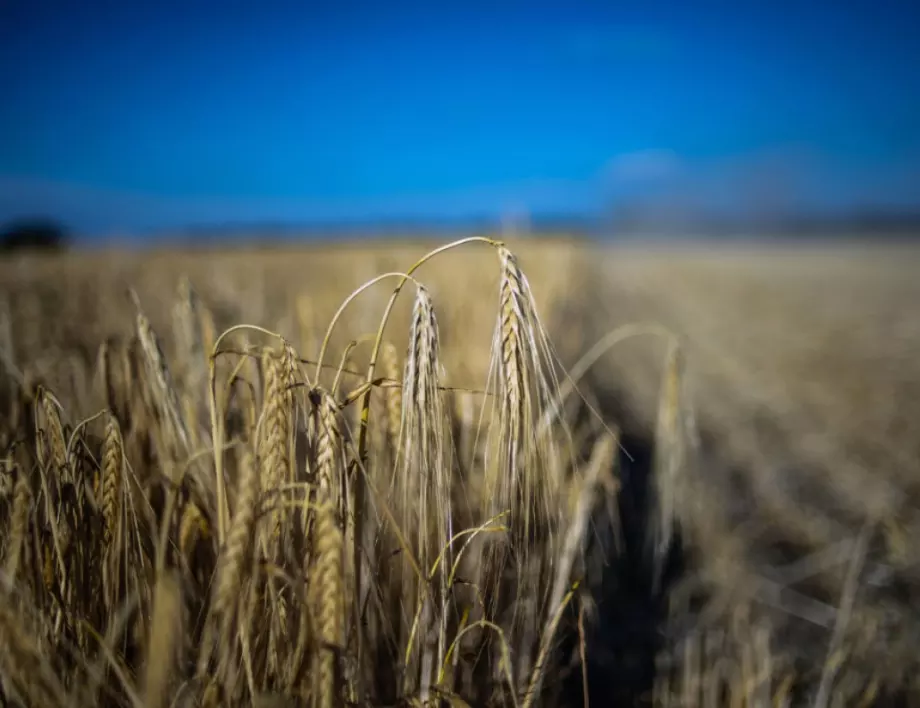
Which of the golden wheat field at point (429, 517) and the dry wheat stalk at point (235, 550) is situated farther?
the golden wheat field at point (429, 517)

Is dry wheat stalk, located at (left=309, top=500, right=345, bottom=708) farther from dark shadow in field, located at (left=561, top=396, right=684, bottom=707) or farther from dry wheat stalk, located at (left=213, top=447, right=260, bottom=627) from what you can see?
dark shadow in field, located at (left=561, top=396, right=684, bottom=707)

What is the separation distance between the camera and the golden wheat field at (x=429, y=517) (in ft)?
2.20

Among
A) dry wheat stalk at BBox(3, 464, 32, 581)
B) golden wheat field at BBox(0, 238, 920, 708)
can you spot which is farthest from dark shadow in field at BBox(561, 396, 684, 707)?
dry wheat stalk at BBox(3, 464, 32, 581)

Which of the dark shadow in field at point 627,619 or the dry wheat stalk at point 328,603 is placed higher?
the dry wheat stalk at point 328,603

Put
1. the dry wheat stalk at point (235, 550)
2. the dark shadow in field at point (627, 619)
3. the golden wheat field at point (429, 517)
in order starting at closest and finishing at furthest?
the dry wheat stalk at point (235, 550) → the golden wheat field at point (429, 517) → the dark shadow in field at point (627, 619)

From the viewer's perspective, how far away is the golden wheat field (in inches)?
26.4

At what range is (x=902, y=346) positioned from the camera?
208 inches

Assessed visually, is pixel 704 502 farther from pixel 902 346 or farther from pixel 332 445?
pixel 902 346

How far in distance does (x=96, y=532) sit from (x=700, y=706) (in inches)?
55.8

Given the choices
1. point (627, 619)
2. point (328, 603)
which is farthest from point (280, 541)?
point (627, 619)

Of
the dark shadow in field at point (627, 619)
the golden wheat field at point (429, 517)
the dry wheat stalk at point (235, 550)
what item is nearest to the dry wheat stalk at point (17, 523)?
the golden wheat field at point (429, 517)

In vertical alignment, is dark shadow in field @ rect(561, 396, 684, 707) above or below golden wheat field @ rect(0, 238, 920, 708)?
below

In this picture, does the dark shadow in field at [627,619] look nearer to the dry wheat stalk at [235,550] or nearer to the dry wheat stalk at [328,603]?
the dry wheat stalk at [328,603]

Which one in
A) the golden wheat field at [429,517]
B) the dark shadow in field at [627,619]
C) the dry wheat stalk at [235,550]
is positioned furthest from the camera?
the dark shadow in field at [627,619]
